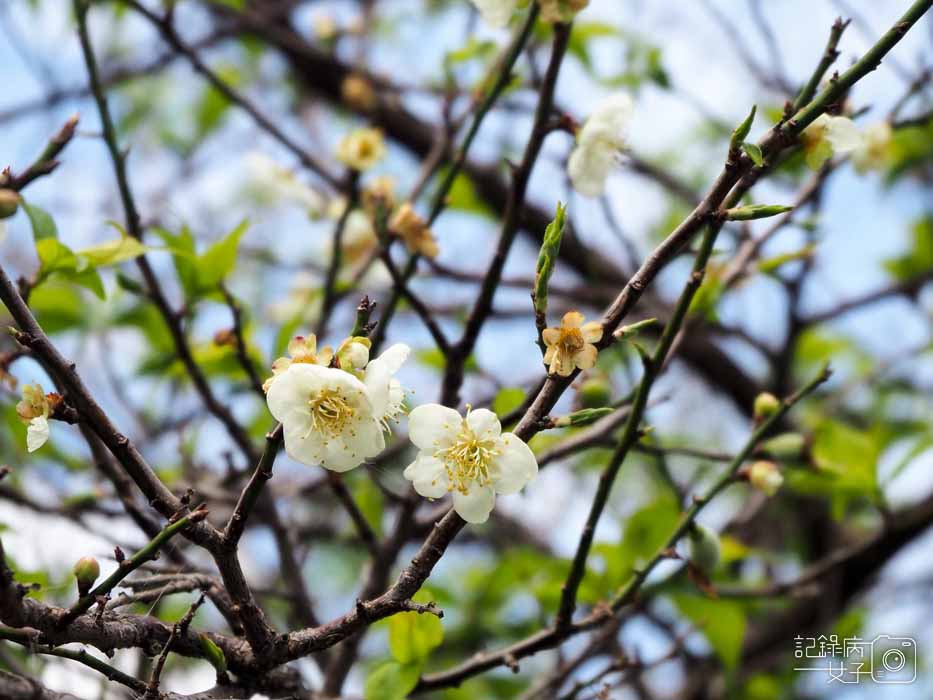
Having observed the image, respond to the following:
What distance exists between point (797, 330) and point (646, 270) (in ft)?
6.54

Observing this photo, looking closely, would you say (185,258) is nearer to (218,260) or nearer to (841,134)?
(218,260)

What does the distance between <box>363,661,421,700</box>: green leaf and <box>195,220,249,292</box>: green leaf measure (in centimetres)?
76

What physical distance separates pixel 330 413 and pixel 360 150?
107 cm

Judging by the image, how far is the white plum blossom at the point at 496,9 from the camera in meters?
1.49

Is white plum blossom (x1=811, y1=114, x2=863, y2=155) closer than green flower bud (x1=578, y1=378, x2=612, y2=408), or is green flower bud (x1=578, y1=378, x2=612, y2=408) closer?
white plum blossom (x1=811, y1=114, x2=863, y2=155)

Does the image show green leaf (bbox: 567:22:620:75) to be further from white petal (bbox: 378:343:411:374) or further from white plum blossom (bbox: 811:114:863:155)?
white petal (bbox: 378:343:411:374)

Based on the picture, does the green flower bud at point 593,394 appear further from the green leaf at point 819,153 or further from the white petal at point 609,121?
the green leaf at point 819,153

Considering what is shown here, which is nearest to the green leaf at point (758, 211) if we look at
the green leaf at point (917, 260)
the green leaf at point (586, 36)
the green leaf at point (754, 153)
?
the green leaf at point (754, 153)

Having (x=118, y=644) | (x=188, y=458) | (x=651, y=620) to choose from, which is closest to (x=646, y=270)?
(x=118, y=644)

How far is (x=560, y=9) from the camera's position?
4.72ft

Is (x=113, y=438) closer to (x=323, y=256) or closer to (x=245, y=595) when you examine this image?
(x=245, y=595)

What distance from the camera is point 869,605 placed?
2979 millimetres

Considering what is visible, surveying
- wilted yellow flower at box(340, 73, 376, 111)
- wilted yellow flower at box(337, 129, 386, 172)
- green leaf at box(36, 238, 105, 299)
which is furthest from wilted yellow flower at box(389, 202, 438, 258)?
wilted yellow flower at box(340, 73, 376, 111)

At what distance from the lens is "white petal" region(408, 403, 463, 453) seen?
1.02 m
